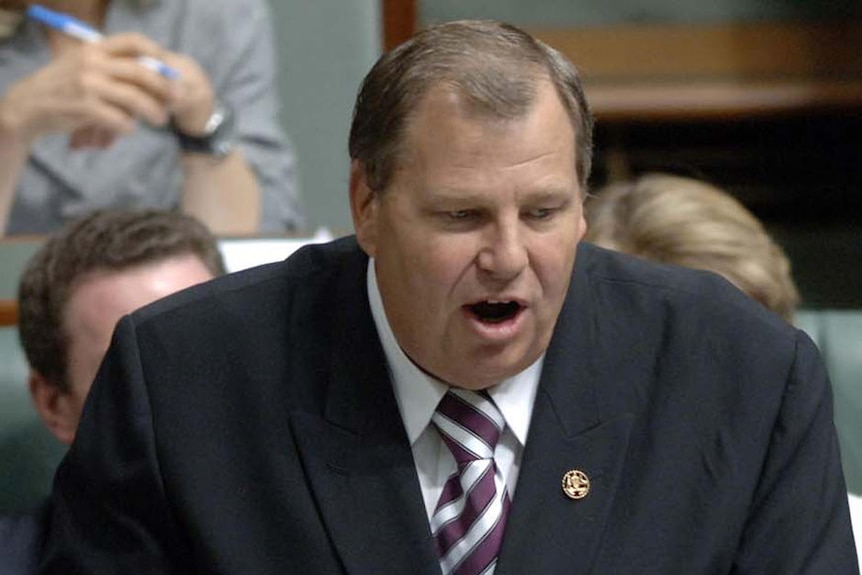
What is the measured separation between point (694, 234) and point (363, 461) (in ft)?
2.11

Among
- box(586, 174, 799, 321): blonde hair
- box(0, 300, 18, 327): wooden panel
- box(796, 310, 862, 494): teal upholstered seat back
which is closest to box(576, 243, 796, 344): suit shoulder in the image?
box(586, 174, 799, 321): blonde hair

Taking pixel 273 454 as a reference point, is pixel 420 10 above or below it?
below

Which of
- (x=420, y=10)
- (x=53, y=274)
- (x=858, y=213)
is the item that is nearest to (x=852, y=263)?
(x=858, y=213)

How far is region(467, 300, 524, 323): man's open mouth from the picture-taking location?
1.23 m

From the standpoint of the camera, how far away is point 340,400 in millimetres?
1347

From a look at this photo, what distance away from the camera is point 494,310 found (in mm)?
1258

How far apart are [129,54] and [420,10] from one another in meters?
1.02

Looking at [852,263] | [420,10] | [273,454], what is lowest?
[852,263]

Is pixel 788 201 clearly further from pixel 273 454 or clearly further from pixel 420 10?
pixel 273 454

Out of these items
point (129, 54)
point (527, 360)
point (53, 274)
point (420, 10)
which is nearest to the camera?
point (527, 360)

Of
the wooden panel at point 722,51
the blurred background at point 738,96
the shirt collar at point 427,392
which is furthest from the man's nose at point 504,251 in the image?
the wooden panel at point 722,51

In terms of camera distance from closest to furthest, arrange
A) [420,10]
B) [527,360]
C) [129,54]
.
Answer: [527,360] < [129,54] < [420,10]

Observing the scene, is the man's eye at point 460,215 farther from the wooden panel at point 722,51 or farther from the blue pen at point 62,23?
the wooden panel at point 722,51

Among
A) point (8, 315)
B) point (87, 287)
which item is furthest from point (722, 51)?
point (87, 287)
